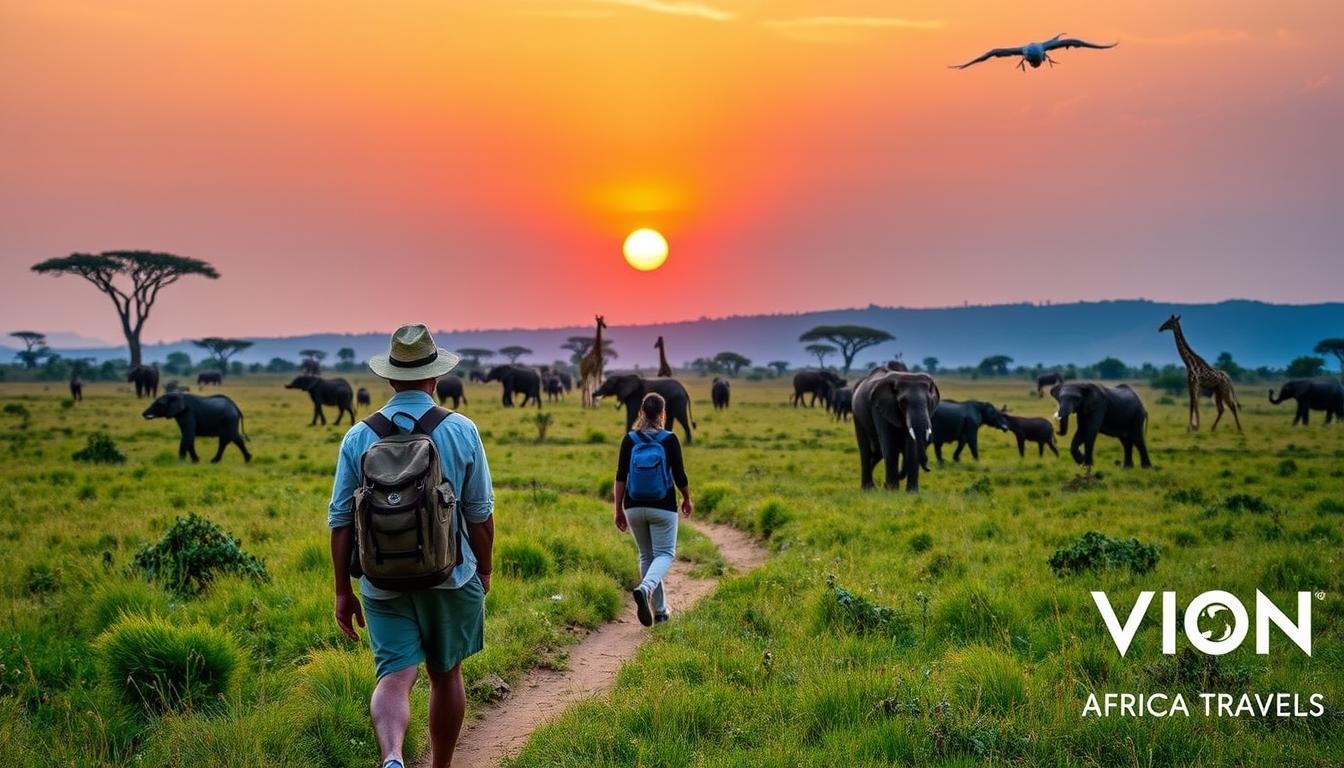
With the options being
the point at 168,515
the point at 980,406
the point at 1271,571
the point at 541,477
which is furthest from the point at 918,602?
the point at 980,406

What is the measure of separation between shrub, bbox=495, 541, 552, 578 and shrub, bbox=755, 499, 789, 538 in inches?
178

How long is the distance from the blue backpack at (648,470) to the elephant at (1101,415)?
15.3 metres

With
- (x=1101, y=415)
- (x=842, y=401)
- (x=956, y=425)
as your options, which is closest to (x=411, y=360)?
(x=1101, y=415)

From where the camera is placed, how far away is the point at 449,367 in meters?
5.12

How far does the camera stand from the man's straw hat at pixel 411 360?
5023mm

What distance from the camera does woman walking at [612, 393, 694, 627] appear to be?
28.3 ft

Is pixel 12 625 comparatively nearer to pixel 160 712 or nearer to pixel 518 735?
pixel 160 712

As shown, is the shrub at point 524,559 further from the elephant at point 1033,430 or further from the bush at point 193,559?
the elephant at point 1033,430

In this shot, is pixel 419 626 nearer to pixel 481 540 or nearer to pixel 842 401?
pixel 481 540

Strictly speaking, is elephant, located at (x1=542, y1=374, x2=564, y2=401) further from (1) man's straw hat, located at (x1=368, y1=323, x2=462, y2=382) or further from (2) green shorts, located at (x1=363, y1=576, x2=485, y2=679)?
(2) green shorts, located at (x1=363, y1=576, x2=485, y2=679)

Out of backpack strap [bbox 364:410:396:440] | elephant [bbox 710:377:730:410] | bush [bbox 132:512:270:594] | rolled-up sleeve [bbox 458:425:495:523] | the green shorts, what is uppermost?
backpack strap [bbox 364:410:396:440]

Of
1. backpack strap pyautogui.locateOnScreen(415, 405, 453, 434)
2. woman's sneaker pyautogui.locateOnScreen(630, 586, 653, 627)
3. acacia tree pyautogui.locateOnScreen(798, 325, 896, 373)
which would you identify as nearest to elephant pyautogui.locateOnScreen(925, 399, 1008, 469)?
woman's sneaker pyautogui.locateOnScreen(630, 586, 653, 627)

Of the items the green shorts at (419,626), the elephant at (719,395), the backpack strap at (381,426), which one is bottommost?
the elephant at (719,395)

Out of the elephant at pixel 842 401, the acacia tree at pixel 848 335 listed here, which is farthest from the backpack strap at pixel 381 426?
the acacia tree at pixel 848 335
